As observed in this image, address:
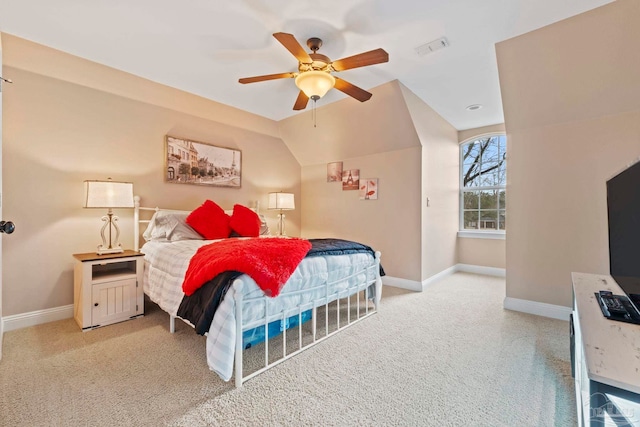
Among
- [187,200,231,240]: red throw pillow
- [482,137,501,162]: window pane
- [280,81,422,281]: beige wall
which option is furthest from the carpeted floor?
[482,137,501,162]: window pane

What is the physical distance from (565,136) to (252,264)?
3.31 meters

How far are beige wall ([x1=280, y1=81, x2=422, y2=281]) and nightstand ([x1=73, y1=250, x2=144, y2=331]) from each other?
298cm

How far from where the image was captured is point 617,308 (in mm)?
1320

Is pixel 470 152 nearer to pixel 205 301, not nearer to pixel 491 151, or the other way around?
pixel 491 151

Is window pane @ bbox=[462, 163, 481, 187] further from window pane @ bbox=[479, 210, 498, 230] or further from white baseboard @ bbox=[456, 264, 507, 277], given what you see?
white baseboard @ bbox=[456, 264, 507, 277]

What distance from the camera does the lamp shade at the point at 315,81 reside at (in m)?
2.17

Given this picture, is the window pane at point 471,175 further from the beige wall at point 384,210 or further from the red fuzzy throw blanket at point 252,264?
the red fuzzy throw blanket at point 252,264

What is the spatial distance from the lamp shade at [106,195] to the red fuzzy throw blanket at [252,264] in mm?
1286

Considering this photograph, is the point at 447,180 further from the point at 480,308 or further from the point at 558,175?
the point at 480,308

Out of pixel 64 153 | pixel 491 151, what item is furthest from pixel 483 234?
pixel 64 153

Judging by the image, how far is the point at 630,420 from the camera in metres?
0.81

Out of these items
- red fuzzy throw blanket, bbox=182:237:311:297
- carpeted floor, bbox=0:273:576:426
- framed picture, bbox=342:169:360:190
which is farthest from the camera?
framed picture, bbox=342:169:360:190

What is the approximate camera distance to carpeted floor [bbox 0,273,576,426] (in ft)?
4.72

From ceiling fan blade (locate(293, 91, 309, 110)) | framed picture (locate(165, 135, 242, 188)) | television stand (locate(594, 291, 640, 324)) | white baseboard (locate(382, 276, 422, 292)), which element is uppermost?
ceiling fan blade (locate(293, 91, 309, 110))
